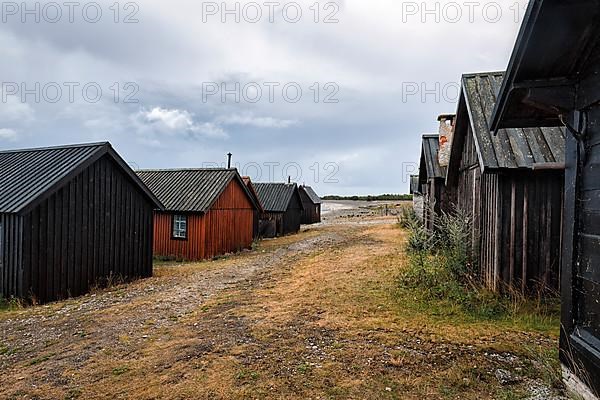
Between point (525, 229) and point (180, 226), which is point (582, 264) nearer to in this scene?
point (525, 229)

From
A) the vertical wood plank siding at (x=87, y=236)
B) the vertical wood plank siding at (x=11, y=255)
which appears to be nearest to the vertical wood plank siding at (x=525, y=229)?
the vertical wood plank siding at (x=87, y=236)

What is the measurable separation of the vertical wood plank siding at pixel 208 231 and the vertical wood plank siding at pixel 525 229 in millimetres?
13763

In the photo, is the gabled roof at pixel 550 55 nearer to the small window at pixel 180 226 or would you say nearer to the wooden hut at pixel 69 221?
the wooden hut at pixel 69 221

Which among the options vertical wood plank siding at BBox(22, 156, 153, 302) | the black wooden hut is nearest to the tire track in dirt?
vertical wood plank siding at BBox(22, 156, 153, 302)

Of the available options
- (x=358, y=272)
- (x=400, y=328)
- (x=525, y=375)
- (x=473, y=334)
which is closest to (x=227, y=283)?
(x=358, y=272)

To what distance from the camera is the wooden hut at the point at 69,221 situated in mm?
→ 10141

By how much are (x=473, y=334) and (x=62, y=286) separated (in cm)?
1037

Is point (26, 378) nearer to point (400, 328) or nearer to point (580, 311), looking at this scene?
point (400, 328)

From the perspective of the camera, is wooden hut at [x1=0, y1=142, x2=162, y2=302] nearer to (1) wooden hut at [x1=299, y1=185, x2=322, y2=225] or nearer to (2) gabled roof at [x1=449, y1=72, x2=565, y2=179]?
(2) gabled roof at [x1=449, y1=72, x2=565, y2=179]

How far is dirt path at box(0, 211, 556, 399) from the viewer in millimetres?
4738

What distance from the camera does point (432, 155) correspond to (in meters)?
18.8

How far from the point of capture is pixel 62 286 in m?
11.0

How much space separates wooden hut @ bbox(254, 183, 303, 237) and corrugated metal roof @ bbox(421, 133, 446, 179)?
1584 centimetres

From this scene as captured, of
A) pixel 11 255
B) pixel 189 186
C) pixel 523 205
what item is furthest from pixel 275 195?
pixel 523 205
